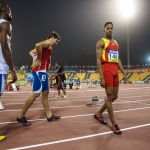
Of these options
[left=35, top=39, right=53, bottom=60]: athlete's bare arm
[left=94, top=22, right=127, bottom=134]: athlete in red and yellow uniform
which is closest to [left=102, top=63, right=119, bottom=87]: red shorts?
[left=94, top=22, right=127, bottom=134]: athlete in red and yellow uniform

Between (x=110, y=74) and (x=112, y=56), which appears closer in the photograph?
(x=110, y=74)

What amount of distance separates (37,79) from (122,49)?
71262mm

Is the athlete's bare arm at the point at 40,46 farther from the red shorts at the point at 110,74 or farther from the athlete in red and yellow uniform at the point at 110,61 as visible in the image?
the red shorts at the point at 110,74

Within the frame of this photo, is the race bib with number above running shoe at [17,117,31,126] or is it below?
above

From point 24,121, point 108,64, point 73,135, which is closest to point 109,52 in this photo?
point 108,64

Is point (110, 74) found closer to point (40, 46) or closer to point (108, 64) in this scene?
point (108, 64)

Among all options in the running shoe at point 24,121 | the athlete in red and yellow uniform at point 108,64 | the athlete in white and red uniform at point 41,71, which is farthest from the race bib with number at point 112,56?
the running shoe at point 24,121

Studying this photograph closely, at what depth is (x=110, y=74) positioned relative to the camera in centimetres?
393

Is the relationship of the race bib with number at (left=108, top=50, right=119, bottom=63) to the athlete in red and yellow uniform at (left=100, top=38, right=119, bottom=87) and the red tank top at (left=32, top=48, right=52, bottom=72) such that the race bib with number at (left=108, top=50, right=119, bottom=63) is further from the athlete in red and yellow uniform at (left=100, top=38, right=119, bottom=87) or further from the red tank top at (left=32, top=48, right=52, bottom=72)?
the red tank top at (left=32, top=48, right=52, bottom=72)

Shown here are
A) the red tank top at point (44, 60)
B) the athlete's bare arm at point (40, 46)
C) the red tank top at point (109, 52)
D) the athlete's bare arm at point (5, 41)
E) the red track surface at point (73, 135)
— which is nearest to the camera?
the athlete's bare arm at point (5, 41)

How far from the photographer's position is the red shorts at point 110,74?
3.91 m

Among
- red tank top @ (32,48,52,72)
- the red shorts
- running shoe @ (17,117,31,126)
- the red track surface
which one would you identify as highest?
red tank top @ (32,48,52,72)

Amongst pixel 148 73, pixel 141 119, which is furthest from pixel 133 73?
pixel 141 119

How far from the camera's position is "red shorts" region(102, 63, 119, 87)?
154 inches
